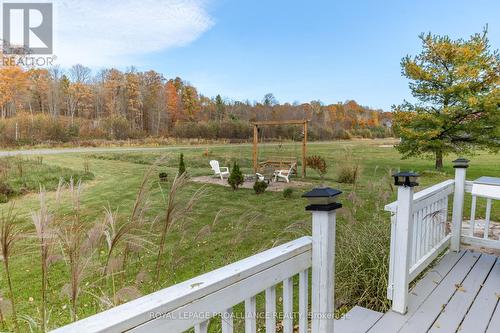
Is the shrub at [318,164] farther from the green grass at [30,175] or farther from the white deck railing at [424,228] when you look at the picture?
the green grass at [30,175]

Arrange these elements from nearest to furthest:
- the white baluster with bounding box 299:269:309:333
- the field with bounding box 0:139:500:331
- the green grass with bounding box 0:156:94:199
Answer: the white baluster with bounding box 299:269:309:333
the field with bounding box 0:139:500:331
the green grass with bounding box 0:156:94:199

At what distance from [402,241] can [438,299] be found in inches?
24.2

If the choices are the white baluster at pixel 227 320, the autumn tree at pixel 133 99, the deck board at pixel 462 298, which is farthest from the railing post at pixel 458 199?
the autumn tree at pixel 133 99

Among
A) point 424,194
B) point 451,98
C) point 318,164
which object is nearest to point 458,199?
point 424,194

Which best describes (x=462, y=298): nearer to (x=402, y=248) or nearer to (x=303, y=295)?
(x=402, y=248)

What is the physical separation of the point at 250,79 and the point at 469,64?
46.7 feet

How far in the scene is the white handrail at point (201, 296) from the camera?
61 centimetres


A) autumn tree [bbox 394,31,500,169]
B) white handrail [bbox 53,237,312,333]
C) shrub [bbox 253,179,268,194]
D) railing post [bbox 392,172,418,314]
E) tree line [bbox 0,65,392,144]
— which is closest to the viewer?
white handrail [bbox 53,237,312,333]

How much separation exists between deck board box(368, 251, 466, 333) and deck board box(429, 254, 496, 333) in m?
0.14

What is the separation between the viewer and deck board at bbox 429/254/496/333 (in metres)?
1.86

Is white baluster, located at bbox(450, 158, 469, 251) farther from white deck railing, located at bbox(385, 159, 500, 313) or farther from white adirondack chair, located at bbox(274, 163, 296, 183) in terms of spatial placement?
white adirondack chair, located at bbox(274, 163, 296, 183)

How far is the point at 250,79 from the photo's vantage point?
22266 millimetres

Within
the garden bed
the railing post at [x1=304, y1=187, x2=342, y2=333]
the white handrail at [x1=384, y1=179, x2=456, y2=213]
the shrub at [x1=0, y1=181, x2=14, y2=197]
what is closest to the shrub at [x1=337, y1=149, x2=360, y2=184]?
the garden bed

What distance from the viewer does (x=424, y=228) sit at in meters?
2.39
